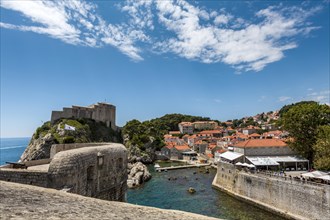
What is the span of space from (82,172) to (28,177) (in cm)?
194

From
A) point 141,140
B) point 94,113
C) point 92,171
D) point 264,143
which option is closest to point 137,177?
point 264,143

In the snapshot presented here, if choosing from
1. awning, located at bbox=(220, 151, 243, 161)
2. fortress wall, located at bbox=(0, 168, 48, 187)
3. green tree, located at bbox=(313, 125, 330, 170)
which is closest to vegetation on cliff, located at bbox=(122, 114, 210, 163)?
awning, located at bbox=(220, 151, 243, 161)

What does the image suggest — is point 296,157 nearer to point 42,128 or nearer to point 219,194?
point 219,194

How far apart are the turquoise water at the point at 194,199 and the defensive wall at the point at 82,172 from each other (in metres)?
12.8

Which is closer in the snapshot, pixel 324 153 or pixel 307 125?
pixel 324 153

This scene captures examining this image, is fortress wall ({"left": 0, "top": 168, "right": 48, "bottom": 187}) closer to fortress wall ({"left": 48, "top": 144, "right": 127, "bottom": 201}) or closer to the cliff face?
fortress wall ({"left": 48, "top": 144, "right": 127, "bottom": 201})

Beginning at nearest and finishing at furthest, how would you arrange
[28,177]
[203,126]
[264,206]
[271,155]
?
[28,177]
[264,206]
[271,155]
[203,126]

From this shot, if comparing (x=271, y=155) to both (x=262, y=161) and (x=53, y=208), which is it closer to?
(x=262, y=161)

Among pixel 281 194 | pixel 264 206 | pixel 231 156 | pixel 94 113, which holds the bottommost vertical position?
pixel 264 206

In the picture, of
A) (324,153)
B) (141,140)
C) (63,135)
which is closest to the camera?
(324,153)

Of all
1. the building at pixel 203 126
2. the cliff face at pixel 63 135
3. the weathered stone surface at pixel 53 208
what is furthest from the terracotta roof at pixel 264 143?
the building at pixel 203 126

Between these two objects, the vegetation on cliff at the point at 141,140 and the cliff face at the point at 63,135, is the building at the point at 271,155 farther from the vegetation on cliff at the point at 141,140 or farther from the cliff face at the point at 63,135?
→ the vegetation on cliff at the point at 141,140

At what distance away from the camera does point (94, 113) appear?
6078cm

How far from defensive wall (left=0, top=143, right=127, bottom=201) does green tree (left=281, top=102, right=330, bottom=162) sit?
86.8 feet
